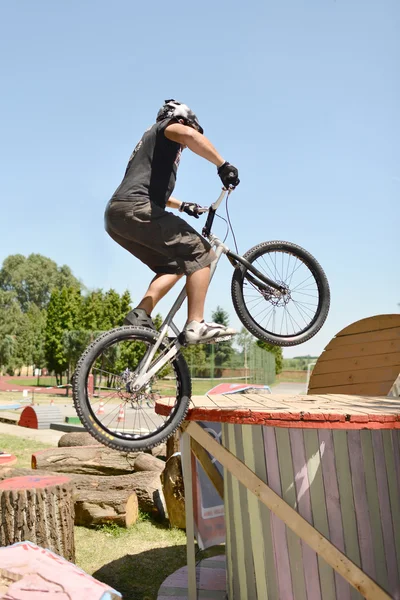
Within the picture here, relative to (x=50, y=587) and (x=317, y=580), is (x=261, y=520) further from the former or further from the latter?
(x=50, y=587)

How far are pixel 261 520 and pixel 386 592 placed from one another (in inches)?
42.0

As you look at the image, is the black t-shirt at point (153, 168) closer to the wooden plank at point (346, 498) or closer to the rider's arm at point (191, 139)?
the rider's arm at point (191, 139)

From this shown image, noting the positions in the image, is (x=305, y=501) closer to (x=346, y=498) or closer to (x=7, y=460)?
(x=346, y=498)

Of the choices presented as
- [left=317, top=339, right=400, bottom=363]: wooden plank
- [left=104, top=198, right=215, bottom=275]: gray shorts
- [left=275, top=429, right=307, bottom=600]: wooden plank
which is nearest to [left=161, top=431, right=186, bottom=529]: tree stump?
[left=317, top=339, right=400, bottom=363]: wooden plank

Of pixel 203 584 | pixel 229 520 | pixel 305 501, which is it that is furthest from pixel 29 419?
pixel 305 501

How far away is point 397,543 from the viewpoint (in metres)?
4.45

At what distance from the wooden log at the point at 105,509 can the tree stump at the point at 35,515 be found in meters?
2.29

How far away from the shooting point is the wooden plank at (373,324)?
7.79 metres

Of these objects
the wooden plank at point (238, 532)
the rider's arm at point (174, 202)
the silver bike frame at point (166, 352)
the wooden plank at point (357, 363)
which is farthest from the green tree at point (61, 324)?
the silver bike frame at point (166, 352)

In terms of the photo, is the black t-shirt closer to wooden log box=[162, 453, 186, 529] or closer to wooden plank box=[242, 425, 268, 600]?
wooden plank box=[242, 425, 268, 600]

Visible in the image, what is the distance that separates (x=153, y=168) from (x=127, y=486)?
6693mm

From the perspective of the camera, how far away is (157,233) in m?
4.20

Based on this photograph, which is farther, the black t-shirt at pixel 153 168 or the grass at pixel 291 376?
the grass at pixel 291 376

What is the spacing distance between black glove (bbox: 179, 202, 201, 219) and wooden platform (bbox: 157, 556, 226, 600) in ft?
12.7
